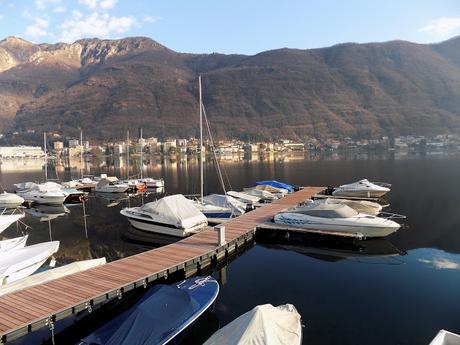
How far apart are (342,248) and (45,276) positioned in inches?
673

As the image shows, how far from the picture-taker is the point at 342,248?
2478cm

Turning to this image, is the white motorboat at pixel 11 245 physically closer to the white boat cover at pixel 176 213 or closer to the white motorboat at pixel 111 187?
the white boat cover at pixel 176 213

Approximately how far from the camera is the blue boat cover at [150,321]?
11633 millimetres

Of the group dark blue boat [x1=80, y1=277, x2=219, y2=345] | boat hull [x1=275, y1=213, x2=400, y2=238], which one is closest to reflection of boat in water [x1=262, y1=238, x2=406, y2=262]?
boat hull [x1=275, y1=213, x2=400, y2=238]

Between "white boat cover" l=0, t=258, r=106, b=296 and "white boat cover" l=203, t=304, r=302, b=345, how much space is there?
29.8ft

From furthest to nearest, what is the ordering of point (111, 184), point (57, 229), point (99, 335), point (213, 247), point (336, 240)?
point (111, 184) < point (57, 229) < point (336, 240) < point (213, 247) < point (99, 335)

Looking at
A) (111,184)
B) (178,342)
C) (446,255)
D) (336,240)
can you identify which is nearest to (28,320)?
(178,342)

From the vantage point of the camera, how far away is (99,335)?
1208 cm

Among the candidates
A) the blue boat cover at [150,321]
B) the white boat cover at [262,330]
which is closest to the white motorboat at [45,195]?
the blue boat cover at [150,321]

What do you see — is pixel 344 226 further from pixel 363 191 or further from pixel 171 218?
pixel 363 191

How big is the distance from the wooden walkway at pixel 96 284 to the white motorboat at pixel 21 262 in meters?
3.22

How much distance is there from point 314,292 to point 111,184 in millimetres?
47360

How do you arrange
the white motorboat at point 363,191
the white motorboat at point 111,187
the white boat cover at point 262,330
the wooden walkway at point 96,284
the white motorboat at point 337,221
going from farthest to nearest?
the white motorboat at point 111,187
the white motorboat at point 363,191
the white motorboat at point 337,221
the wooden walkway at point 96,284
the white boat cover at point 262,330

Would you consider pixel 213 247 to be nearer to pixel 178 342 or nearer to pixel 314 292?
pixel 314 292
